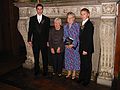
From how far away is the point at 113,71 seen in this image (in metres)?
3.98

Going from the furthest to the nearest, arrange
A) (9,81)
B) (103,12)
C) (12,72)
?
(12,72) → (9,81) → (103,12)

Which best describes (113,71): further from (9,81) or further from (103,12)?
(9,81)

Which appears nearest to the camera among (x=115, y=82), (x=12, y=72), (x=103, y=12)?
(x=103, y=12)

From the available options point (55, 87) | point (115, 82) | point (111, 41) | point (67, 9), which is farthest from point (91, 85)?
point (67, 9)

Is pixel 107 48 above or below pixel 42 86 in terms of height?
above

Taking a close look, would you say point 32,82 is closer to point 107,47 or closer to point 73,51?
point 73,51

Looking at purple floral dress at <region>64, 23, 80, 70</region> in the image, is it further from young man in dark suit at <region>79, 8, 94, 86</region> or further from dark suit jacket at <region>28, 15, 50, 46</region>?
dark suit jacket at <region>28, 15, 50, 46</region>

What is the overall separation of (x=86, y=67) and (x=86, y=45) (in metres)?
0.51

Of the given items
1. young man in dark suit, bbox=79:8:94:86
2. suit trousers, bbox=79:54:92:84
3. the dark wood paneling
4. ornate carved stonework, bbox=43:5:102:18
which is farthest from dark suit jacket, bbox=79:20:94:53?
the dark wood paneling

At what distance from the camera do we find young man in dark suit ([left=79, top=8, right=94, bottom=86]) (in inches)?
146

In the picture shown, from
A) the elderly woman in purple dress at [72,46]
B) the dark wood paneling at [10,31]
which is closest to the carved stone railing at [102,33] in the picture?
the elderly woman in purple dress at [72,46]

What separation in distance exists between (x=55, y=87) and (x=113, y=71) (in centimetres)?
136

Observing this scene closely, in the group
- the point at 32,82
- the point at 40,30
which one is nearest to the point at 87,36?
the point at 40,30

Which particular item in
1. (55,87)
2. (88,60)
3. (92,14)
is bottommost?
(55,87)
